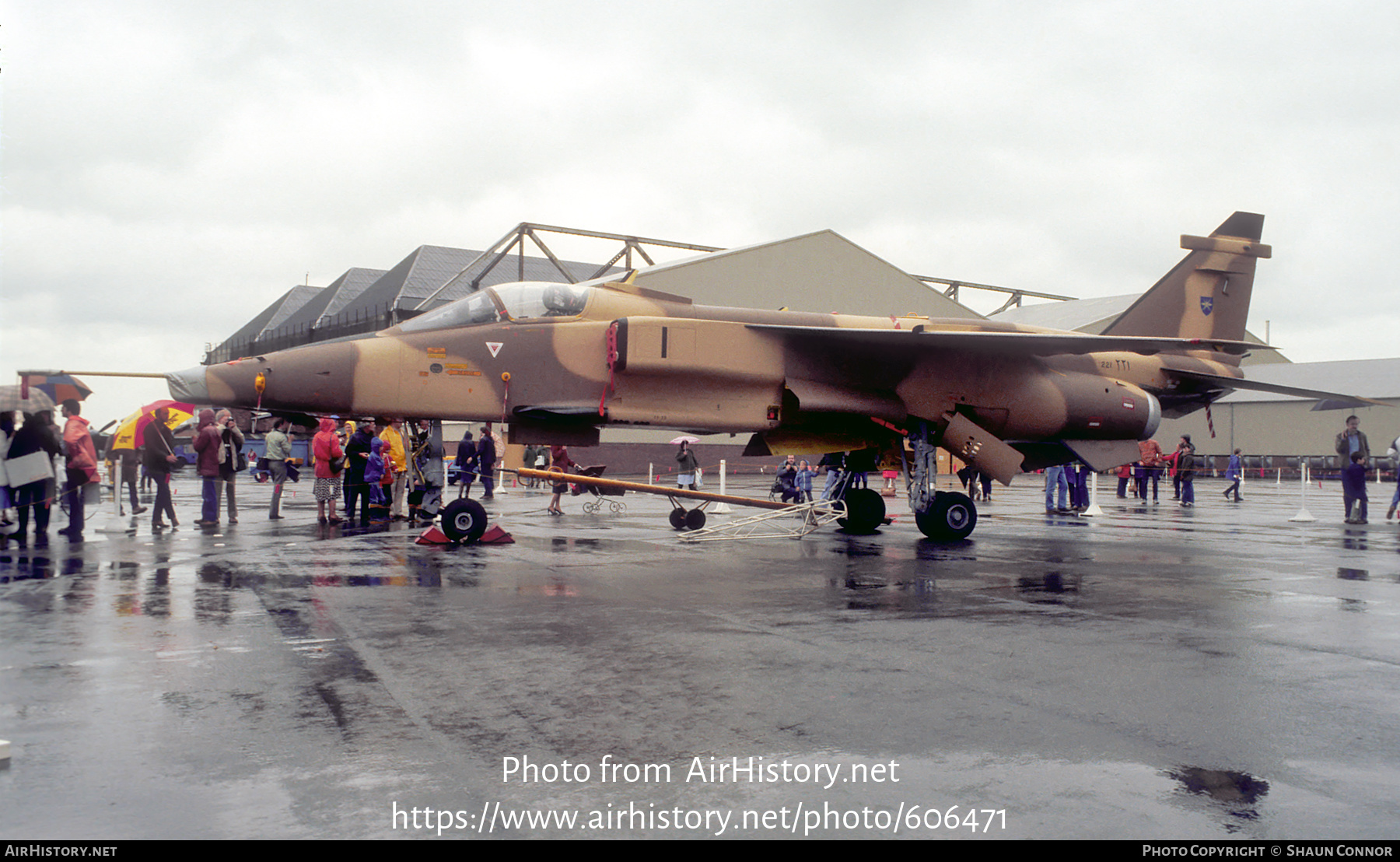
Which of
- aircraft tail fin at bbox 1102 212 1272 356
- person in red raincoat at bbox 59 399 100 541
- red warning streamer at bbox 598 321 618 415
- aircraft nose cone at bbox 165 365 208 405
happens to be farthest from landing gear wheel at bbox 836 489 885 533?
person in red raincoat at bbox 59 399 100 541

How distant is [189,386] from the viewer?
406 inches

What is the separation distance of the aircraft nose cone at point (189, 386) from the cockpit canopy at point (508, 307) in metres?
2.24

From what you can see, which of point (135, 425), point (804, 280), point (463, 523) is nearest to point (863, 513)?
point (463, 523)

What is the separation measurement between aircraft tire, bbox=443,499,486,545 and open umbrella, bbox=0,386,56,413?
451 centimetres

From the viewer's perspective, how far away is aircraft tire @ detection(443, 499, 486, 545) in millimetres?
11469

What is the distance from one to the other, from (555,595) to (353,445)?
9573 millimetres

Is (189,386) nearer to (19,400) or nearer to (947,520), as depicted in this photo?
(19,400)

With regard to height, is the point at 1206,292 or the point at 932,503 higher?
the point at 1206,292

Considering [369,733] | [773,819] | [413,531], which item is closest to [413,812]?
[369,733]

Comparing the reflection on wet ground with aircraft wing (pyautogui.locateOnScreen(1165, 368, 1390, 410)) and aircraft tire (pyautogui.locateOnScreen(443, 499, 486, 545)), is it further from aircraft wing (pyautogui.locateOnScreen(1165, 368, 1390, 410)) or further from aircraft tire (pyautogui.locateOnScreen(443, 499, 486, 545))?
aircraft wing (pyautogui.locateOnScreen(1165, 368, 1390, 410))

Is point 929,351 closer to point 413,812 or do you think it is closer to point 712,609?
point 712,609

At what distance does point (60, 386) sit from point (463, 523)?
A: 187 inches

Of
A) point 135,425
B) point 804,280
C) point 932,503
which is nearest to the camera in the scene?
point 932,503

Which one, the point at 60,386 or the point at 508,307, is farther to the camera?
the point at 508,307
